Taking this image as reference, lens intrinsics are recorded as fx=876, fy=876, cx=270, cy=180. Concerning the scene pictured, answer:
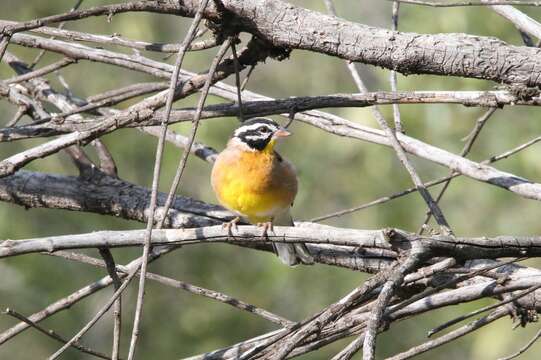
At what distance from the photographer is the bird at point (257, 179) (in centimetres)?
501

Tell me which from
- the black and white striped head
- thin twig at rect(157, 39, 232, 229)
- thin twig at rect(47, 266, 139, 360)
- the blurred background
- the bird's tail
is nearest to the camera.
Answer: thin twig at rect(157, 39, 232, 229)

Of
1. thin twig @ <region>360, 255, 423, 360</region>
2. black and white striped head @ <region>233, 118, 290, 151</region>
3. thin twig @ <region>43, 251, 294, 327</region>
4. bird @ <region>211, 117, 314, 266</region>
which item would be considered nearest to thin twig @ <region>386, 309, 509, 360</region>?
thin twig @ <region>360, 255, 423, 360</region>

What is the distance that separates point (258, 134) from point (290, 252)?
0.79m

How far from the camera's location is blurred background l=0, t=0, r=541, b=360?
761 centimetres

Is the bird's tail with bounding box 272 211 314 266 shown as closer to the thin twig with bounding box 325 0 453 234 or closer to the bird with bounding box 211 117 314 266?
the bird with bounding box 211 117 314 266

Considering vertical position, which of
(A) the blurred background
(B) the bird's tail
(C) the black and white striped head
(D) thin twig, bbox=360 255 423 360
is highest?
(A) the blurred background

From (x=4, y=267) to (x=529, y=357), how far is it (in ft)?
16.4

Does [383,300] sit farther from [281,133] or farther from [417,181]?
[281,133]

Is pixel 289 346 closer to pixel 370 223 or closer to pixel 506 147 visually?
pixel 506 147

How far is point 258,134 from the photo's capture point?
529 cm

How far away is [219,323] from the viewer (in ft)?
29.7

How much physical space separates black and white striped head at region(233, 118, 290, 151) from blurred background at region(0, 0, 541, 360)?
215 centimetres

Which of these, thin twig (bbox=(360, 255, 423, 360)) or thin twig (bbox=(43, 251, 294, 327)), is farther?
thin twig (bbox=(43, 251, 294, 327))

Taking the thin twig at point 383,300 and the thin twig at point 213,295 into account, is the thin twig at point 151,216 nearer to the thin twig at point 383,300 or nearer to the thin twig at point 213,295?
the thin twig at point 383,300
